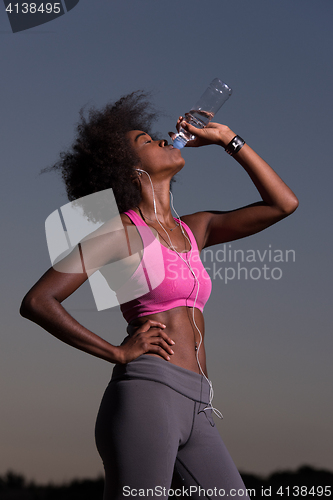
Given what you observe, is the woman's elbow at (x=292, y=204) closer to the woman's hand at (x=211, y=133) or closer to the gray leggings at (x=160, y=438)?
the woman's hand at (x=211, y=133)

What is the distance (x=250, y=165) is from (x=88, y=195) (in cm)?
77

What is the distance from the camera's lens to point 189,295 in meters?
1.88

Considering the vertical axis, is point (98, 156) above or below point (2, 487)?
above

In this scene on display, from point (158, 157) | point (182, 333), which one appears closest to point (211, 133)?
point (158, 157)

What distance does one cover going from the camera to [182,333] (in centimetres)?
183

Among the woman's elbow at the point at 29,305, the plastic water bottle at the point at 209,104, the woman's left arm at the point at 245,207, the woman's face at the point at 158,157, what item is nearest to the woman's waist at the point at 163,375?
the woman's elbow at the point at 29,305

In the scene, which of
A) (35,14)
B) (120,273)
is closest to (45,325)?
(120,273)

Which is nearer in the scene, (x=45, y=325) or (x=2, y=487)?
(x=45, y=325)

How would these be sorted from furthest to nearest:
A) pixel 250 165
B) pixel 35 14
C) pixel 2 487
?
pixel 2 487 → pixel 35 14 → pixel 250 165

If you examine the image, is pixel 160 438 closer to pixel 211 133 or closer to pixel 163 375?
pixel 163 375

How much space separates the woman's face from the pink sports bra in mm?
342

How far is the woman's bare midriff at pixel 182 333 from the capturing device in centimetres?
181

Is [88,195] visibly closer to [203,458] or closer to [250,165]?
[250,165]

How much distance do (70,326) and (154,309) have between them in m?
0.32
